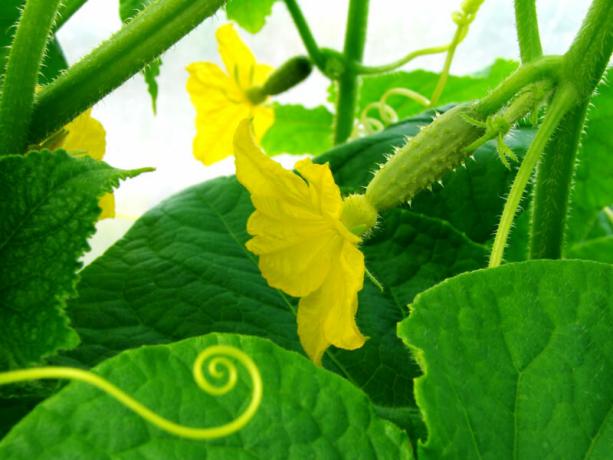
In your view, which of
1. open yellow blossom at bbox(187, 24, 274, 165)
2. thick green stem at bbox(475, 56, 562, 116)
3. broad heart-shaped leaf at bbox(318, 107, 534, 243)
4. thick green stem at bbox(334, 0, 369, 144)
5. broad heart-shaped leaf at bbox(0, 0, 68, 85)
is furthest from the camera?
open yellow blossom at bbox(187, 24, 274, 165)

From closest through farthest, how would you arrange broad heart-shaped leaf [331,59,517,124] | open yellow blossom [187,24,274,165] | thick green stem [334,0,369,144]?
thick green stem [334,0,369,144], open yellow blossom [187,24,274,165], broad heart-shaped leaf [331,59,517,124]

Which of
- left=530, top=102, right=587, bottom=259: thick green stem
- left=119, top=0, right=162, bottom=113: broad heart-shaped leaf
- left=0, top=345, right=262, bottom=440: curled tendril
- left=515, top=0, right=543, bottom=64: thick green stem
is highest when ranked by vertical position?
left=119, top=0, right=162, bottom=113: broad heart-shaped leaf

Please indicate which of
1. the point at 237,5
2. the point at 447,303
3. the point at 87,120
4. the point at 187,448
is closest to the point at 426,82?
the point at 237,5

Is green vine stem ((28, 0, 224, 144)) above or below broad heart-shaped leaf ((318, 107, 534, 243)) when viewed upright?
above

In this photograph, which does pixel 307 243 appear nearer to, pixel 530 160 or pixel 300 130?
pixel 530 160

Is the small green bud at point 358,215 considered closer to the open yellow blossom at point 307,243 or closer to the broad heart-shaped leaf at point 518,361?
the open yellow blossom at point 307,243

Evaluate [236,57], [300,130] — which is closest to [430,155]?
[236,57]

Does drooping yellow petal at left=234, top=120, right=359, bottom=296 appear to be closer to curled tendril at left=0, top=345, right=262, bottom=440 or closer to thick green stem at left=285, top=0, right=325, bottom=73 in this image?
curled tendril at left=0, top=345, right=262, bottom=440

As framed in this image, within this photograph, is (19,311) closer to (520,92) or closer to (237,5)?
(520,92)

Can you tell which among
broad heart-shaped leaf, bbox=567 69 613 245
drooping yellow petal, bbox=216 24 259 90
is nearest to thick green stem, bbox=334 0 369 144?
drooping yellow petal, bbox=216 24 259 90
